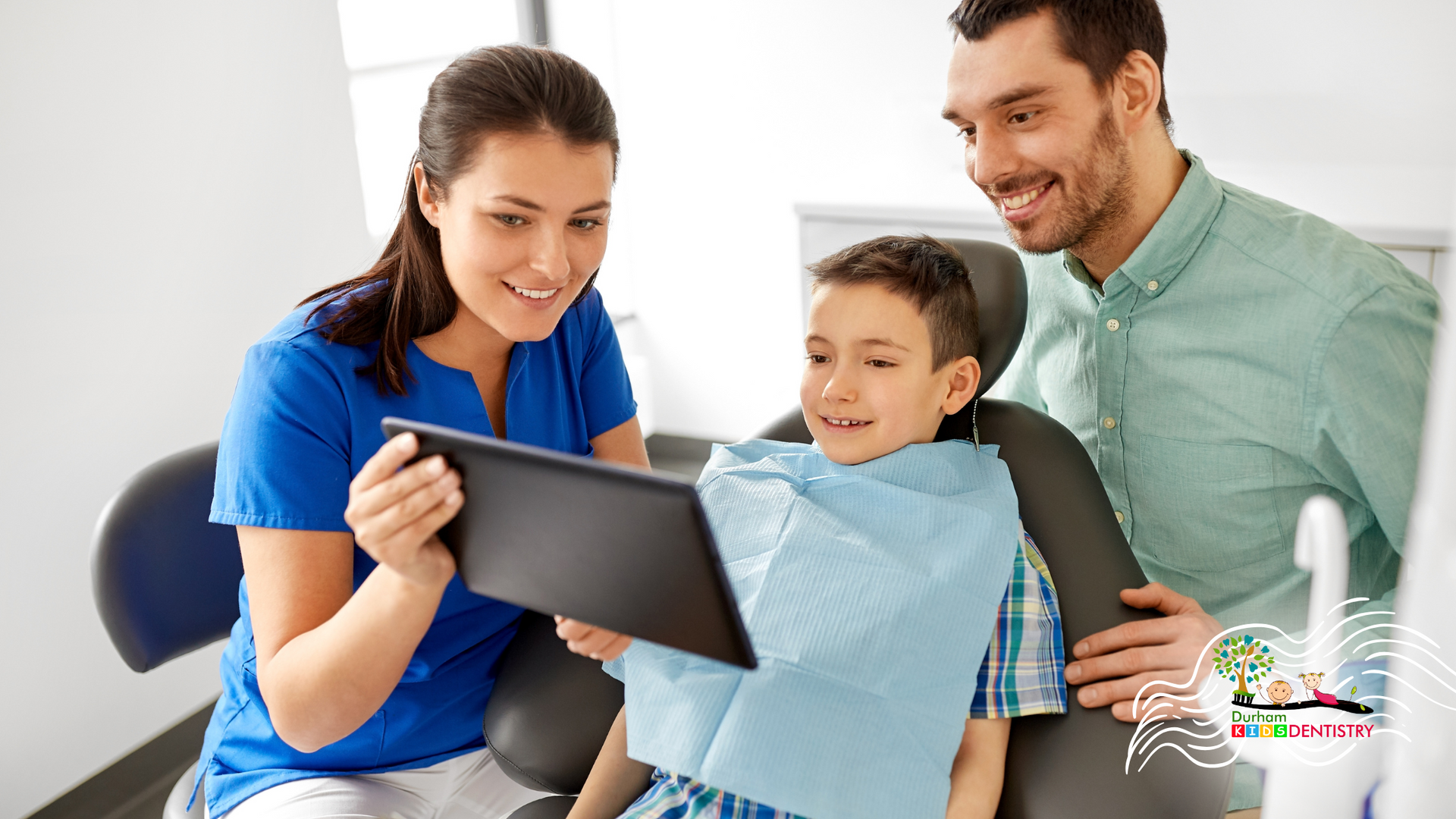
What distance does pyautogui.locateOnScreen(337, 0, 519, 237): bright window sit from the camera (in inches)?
105

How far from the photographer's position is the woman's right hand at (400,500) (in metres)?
0.84

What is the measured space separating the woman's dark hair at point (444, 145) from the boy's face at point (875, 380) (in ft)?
1.23

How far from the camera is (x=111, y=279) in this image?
1.96 meters

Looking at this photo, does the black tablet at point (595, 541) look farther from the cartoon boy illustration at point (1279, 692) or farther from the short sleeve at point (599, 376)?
the short sleeve at point (599, 376)

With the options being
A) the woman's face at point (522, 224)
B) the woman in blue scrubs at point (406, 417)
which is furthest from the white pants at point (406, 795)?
the woman's face at point (522, 224)

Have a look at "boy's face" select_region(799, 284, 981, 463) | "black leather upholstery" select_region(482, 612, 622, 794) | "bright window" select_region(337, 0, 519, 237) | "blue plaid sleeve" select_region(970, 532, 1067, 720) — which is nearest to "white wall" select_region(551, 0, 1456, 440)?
"bright window" select_region(337, 0, 519, 237)

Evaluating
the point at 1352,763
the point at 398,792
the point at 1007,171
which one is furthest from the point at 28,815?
the point at 1352,763

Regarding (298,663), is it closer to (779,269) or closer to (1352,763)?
(1352,763)

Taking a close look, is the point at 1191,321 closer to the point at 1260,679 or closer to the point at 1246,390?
the point at 1246,390

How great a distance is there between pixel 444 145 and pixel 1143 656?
38.8 inches

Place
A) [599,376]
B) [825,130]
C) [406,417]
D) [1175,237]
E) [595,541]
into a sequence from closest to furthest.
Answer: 1. [595,541]
2. [406,417]
3. [1175,237]
4. [599,376]
5. [825,130]

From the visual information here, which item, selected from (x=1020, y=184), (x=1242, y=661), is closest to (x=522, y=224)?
(x=1020, y=184)

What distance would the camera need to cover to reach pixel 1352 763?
50 cm

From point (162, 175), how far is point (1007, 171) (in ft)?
5.58
